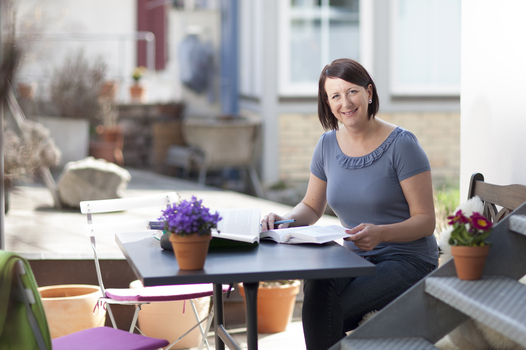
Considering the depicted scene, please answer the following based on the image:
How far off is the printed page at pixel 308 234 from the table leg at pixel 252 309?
0.80 ft

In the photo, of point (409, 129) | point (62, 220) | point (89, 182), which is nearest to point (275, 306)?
point (62, 220)

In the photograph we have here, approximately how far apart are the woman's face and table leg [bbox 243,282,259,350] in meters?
0.83

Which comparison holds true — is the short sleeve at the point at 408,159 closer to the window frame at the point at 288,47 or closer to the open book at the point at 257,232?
the open book at the point at 257,232

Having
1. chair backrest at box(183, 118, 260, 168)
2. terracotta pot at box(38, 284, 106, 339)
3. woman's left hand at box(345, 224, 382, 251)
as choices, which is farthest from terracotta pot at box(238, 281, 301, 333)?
chair backrest at box(183, 118, 260, 168)

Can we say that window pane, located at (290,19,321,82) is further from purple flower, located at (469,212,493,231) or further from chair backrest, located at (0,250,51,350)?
chair backrest, located at (0,250,51,350)

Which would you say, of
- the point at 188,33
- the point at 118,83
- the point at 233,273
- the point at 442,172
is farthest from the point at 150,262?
the point at 188,33

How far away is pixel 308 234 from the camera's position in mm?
2043

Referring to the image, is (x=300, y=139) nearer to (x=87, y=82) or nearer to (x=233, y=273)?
(x=87, y=82)

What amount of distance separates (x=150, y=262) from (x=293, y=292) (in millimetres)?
1871

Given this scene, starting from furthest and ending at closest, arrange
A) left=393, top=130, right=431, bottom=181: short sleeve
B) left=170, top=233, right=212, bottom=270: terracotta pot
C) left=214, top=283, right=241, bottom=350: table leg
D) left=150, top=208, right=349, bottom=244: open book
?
left=214, top=283, right=241, bottom=350: table leg
left=393, top=130, right=431, bottom=181: short sleeve
left=150, top=208, right=349, bottom=244: open book
left=170, top=233, right=212, bottom=270: terracotta pot

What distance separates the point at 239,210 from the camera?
2307 mm

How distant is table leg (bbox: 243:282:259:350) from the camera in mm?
1896

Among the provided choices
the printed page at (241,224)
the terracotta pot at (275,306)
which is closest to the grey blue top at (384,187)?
the printed page at (241,224)

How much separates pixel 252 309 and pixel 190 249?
0.36m
